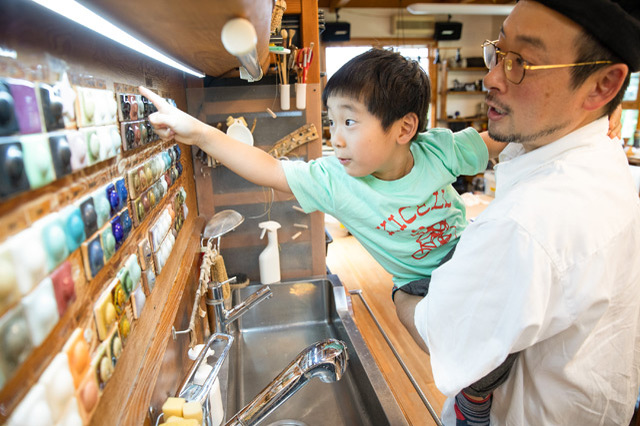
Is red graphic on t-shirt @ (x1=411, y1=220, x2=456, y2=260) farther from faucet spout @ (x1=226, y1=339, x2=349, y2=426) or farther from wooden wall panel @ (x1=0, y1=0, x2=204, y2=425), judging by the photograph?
wooden wall panel @ (x1=0, y1=0, x2=204, y2=425)

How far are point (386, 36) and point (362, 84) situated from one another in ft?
19.5

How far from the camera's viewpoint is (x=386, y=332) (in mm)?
2805

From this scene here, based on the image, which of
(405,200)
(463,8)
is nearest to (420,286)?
(405,200)

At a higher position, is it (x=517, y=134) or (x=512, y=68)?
(x=512, y=68)

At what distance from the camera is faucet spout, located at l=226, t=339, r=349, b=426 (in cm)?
81

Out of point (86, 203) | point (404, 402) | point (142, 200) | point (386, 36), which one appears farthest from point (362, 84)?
point (386, 36)

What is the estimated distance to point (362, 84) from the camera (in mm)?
1038

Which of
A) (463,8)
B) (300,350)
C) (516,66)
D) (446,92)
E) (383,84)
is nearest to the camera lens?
(516,66)

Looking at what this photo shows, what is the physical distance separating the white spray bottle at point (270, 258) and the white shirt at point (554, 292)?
3.18 feet

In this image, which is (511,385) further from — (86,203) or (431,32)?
(431,32)

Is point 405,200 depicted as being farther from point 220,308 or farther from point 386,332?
point 386,332

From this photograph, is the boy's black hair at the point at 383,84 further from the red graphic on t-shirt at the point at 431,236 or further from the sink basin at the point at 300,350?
the sink basin at the point at 300,350

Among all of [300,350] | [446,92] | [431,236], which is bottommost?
[300,350]

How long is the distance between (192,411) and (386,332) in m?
2.27
